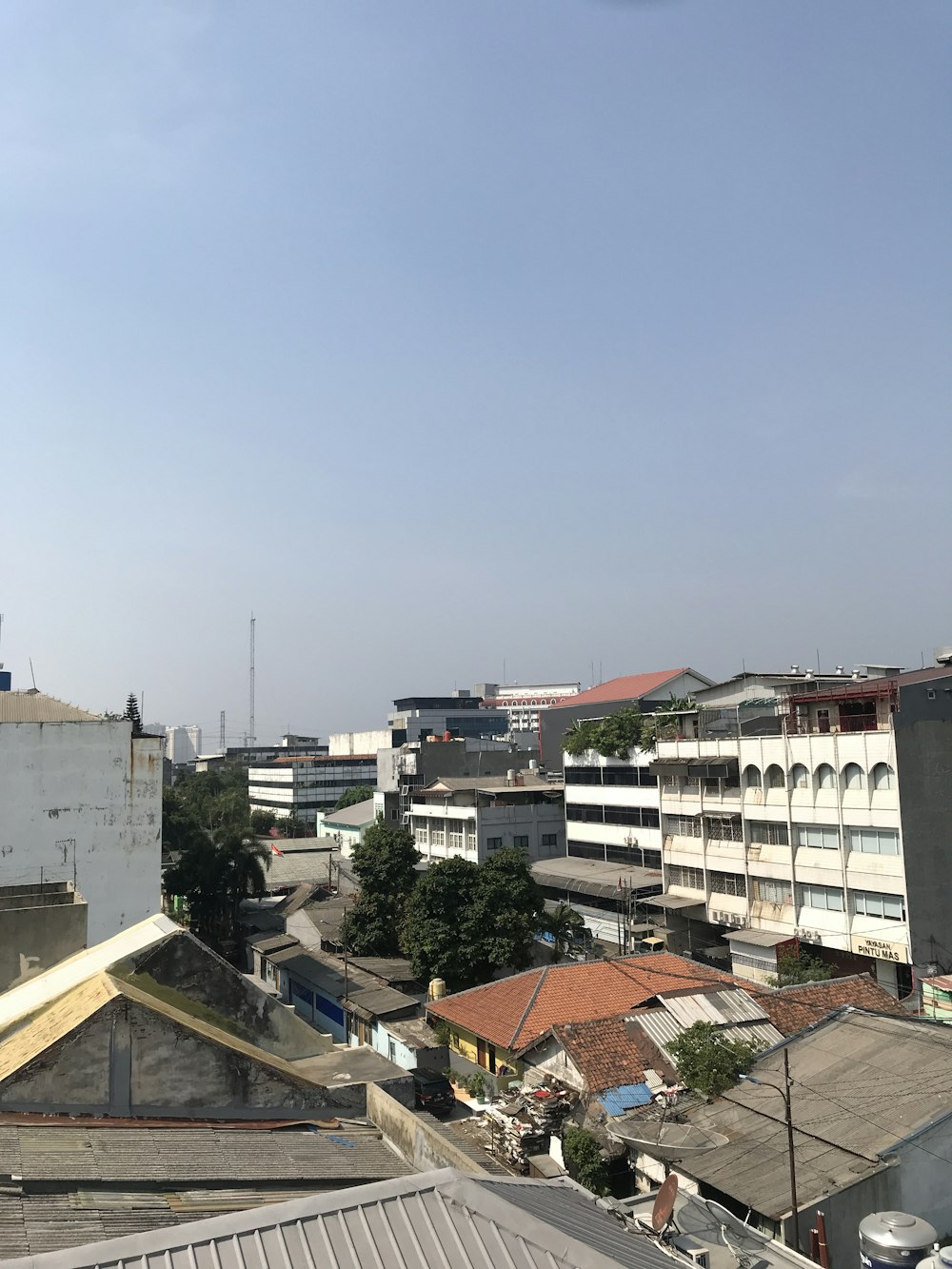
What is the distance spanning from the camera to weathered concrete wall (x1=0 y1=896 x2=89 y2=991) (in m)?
14.5

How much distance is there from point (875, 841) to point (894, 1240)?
2551cm

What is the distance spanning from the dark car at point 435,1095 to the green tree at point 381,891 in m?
17.4

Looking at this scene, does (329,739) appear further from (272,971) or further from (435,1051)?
(435,1051)

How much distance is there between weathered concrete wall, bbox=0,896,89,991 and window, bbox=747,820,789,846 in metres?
29.8

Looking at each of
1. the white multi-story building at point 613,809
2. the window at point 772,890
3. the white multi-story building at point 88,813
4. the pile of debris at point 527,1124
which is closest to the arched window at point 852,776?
the window at point 772,890

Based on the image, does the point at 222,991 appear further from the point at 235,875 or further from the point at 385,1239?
the point at 235,875

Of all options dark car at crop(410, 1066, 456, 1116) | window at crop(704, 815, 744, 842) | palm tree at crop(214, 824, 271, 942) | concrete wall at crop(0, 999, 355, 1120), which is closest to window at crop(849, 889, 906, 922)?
window at crop(704, 815, 744, 842)

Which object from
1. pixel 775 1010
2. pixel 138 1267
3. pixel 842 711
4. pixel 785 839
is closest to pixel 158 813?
pixel 775 1010

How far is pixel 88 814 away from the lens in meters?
32.6

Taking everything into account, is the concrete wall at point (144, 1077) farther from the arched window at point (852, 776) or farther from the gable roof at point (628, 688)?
the gable roof at point (628, 688)

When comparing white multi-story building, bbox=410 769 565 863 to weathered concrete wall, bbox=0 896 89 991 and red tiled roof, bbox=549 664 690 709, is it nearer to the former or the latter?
red tiled roof, bbox=549 664 690 709

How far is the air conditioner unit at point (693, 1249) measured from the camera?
13.0m

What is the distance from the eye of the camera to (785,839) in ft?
123

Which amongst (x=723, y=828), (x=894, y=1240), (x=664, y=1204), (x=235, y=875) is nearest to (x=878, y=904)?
(x=723, y=828)
